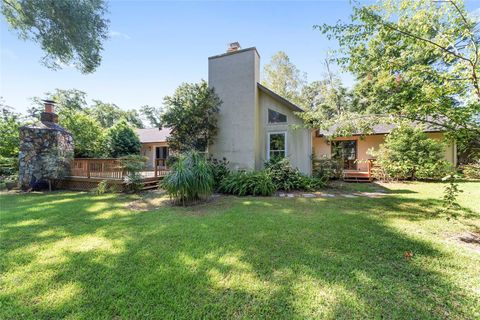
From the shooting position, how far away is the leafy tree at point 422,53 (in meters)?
3.58

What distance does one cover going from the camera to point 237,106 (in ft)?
31.9

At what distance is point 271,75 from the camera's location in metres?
24.4

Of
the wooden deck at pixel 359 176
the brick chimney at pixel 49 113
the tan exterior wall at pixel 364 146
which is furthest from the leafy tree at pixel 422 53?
the brick chimney at pixel 49 113

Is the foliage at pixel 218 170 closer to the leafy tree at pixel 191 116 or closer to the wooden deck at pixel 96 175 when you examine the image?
the leafy tree at pixel 191 116

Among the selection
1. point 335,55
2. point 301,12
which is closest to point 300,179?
point 335,55

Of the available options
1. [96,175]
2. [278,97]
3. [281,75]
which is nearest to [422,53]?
[278,97]

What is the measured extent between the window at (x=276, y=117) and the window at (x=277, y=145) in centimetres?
60

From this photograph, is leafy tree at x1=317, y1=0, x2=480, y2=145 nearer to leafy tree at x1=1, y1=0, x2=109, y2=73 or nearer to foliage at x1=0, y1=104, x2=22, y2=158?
leafy tree at x1=1, y1=0, x2=109, y2=73

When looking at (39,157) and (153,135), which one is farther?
(153,135)

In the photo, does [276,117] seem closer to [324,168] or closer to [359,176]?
[324,168]

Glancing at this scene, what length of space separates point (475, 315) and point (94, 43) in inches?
474

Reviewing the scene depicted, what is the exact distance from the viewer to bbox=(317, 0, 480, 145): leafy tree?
3.58 meters

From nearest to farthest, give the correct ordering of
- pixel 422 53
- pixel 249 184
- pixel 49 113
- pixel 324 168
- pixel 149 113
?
pixel 422 53 < pixel 249 184 < pixel 324 168 < pixel 49 113 < pixel 149 113

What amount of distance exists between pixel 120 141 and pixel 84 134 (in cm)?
229
